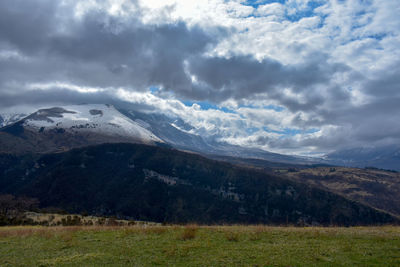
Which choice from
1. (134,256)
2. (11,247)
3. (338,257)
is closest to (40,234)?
(11,247)

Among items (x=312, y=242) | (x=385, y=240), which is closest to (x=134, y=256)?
(x=312, y=242)

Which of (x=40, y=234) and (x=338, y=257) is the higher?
(x=338, y=257)

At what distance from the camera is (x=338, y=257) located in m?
16.7

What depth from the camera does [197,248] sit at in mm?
19188

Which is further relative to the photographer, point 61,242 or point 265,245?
point 61,242

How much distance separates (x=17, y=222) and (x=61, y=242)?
35507 mm

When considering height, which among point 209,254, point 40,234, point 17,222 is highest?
point 209,254

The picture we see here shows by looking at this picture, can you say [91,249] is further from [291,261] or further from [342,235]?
[342,235]

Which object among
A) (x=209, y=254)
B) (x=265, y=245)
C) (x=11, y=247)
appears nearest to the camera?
(x=209, y=254)

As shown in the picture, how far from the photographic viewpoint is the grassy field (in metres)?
16.4

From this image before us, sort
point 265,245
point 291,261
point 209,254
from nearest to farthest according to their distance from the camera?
point 291,261 < point 209,254 < point 265,245

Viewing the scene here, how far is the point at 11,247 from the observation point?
2183cm

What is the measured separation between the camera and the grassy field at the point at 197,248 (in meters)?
16.4

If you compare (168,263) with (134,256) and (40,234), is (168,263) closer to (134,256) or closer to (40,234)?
(134,256)
